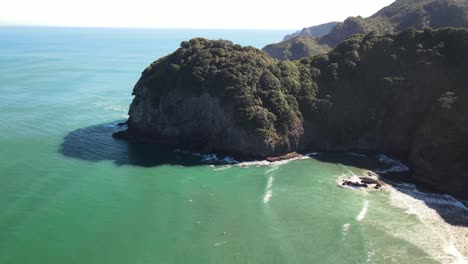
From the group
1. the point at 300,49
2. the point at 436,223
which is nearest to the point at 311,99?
the point at 436,223

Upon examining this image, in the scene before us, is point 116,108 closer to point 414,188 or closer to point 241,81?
point 241,81

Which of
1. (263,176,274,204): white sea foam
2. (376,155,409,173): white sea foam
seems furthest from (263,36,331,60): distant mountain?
(263,176,274,204): white sea foam

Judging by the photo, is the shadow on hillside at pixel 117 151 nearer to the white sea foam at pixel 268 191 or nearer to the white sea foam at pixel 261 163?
the white sea foam at pixel 261 163

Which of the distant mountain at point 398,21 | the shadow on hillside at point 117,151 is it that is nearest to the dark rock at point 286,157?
the shadow on hillside at point 117,151

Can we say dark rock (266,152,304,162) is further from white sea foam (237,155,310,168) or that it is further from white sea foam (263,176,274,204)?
white sea foam (263,176,274,204)

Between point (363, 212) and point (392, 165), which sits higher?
point (392, 165)

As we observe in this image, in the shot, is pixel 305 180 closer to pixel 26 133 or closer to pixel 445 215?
pixel 445 215

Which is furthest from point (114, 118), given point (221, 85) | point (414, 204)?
point (414, 204)
